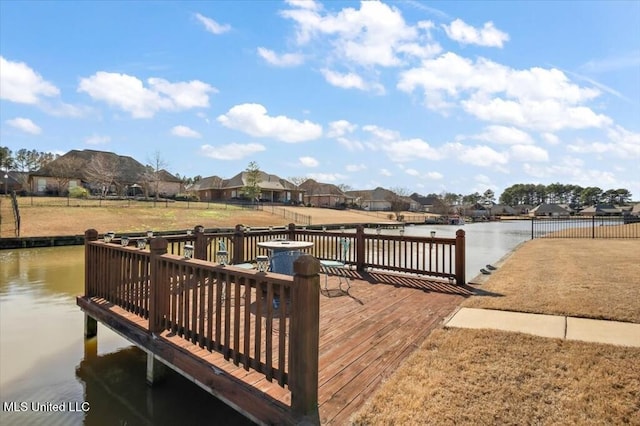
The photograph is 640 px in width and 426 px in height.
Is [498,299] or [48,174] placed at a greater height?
[48,174]

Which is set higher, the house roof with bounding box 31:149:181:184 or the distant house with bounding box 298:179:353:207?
the house roof with bounding box 31:149:181:184

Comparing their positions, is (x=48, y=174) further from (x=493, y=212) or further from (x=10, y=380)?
(x=493, y=212)

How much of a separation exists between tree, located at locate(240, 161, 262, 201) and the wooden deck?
45850mm

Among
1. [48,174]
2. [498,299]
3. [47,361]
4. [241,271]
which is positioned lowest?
[47,361]

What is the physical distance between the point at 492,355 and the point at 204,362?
260cm

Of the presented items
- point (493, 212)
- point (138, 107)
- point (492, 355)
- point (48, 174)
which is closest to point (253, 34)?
point (138, 107)

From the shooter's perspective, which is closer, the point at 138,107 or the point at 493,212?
the point at 138,107

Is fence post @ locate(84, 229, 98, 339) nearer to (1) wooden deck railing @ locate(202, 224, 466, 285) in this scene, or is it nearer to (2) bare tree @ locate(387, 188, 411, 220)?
(1) wooden deck railing @ locate(202, 224, 466, 285)

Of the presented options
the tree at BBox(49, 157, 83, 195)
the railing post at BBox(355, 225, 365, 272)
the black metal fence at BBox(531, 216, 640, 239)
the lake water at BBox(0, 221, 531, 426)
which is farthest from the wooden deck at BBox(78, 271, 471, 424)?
the tree at BBox(49, 157, 83, 195)

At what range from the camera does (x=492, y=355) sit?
3182mm

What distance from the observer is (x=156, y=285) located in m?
3.54

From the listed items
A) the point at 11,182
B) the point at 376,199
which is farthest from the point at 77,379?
the point at 376,199

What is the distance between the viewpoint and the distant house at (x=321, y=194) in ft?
225

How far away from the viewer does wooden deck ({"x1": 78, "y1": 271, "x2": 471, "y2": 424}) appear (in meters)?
2.49
